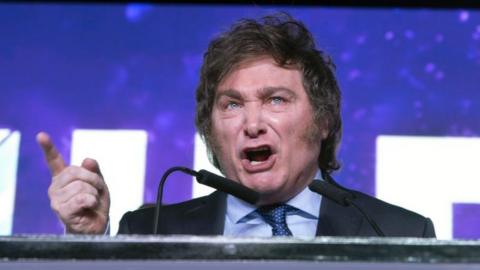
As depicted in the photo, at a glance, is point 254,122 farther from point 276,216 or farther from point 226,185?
point 226,185

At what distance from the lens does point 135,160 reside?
245 centimetres

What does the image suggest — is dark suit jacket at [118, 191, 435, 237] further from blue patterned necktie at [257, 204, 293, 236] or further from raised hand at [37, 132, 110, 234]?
raised hand at [37, 132, 110, 234]

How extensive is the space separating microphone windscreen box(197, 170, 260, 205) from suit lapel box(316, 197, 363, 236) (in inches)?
18.7

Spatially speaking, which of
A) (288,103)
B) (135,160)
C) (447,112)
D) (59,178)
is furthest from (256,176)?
(447,112)

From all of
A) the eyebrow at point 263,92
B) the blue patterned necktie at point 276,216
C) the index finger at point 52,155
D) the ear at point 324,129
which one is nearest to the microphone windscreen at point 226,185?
the index finger at point 52,155

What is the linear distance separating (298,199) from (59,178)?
25.4 inches

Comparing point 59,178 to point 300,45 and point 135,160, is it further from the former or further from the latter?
point 135,160

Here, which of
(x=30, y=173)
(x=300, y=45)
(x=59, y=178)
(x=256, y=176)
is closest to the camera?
(x=59, y=178)

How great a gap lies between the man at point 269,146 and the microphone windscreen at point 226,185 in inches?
16.5

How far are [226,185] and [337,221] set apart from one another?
0.55 meters

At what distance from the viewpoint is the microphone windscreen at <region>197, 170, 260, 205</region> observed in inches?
45.4

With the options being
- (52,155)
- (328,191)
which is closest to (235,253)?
(328,191)

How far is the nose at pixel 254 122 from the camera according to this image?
163cm

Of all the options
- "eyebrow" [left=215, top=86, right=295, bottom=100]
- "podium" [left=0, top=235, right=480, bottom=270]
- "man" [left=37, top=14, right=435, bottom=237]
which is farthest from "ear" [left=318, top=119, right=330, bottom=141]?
"podium" [left=0, top=235, right=480, bottom=270]
